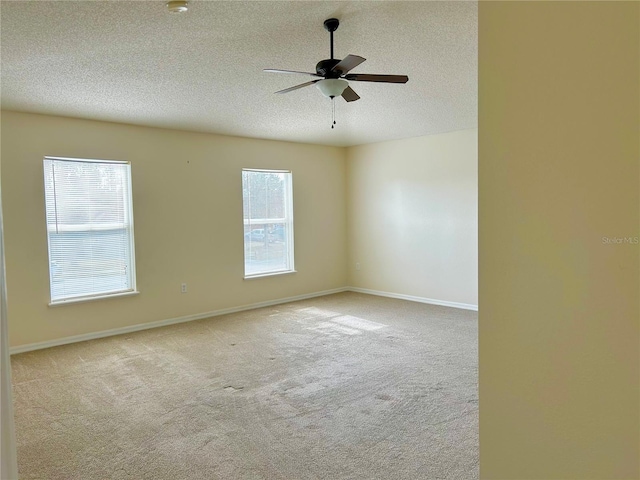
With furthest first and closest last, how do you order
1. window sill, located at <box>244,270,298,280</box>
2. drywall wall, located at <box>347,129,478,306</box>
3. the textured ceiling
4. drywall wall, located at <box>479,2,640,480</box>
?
window sill, located at <box>244,270,298,280</box> → drywall wall, located at <box>347,129,478,306</box> → the textured ceiling → drywall wall, located at <box>479,2,640,480</box>

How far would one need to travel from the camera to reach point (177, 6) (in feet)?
7.61

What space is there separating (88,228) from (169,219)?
0.91 m

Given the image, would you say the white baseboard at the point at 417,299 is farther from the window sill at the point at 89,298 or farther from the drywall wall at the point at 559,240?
the drywall wall at the point at 559,240

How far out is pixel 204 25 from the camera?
2.60 metres

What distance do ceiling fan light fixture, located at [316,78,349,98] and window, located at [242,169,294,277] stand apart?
3.30 m

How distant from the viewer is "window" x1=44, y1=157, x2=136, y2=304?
4.69 meters

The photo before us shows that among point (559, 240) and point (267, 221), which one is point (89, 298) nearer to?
point (267, 221)

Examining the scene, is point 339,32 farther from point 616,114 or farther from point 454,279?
point 454,279

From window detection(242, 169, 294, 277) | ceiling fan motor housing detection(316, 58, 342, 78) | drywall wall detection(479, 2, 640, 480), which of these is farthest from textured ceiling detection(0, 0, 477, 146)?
drywall wall detection(479, 2, 640, 480)

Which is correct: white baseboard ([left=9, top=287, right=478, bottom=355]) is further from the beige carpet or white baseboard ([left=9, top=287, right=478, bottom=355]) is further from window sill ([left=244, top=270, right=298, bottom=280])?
window sill ([left=244, top=270, right=298, bottom=280])

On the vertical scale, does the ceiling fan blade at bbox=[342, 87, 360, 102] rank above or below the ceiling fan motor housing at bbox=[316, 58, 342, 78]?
below

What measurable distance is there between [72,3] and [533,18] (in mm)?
2342

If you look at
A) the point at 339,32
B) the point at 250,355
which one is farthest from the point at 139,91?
the point at 250,355

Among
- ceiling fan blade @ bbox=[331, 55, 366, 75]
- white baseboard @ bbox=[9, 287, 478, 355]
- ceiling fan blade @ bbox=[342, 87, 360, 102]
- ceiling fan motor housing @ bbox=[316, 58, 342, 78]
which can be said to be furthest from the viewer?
white baseboard @ bbox=[9, 287, 478, 355]
